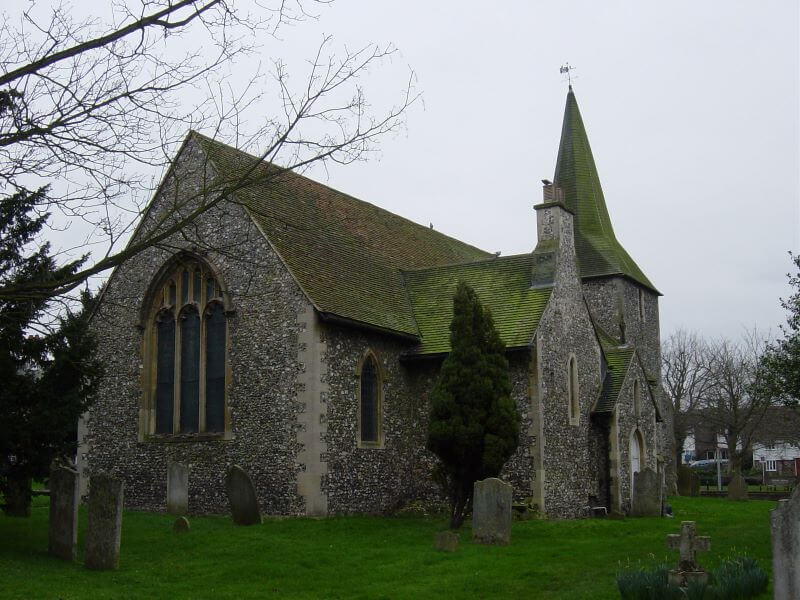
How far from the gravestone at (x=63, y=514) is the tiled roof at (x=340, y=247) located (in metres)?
6.69

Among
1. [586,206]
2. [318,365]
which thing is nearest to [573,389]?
[318,365]

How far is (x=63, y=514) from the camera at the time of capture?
48.7ft

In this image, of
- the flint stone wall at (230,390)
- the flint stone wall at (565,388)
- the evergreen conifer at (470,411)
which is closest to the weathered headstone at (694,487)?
the flint stone wall at (565,388)

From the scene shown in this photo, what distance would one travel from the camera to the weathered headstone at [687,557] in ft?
35.9

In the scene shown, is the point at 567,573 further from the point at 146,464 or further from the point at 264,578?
the point at 146,464

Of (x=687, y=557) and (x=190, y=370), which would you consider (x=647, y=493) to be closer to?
(x=190, y=370)

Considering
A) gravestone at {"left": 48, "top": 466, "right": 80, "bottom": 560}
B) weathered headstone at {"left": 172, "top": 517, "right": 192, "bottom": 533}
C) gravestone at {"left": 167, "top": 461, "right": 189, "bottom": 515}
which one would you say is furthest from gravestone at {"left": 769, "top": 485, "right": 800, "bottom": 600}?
gravestone at {"left": 167, "top": 461, "right": 189, "bottom": 515}

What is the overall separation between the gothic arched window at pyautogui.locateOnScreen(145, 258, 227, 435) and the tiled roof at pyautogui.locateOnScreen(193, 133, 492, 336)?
215cm

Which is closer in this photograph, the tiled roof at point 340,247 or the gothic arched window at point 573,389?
the tiled roof at point 340,247

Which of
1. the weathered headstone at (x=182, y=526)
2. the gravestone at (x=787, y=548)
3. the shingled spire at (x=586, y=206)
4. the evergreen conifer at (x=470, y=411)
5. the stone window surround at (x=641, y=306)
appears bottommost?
the weathered headstone at (x=182, y=526)

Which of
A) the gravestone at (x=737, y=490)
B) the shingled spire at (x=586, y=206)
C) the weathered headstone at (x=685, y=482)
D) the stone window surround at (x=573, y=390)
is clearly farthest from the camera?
the weathered headstone at (x=685, y=482)

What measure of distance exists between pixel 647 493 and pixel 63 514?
14.7 m

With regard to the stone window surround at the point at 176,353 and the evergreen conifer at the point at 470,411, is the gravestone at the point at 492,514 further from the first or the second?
the stone window surround at the point at 176,353

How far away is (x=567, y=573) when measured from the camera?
1363 cm
